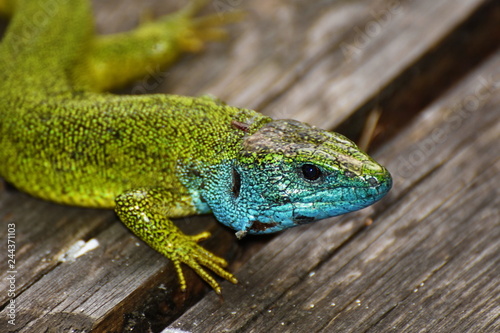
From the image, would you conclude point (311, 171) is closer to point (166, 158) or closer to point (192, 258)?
point (192, 258)

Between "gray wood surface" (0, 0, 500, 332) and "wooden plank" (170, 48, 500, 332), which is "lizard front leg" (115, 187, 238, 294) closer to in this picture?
"gray wood surface" (0, 0, 500, 332)

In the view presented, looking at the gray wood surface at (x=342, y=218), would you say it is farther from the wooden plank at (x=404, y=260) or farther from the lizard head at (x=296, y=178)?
the lizard head at (x=296, y=178)

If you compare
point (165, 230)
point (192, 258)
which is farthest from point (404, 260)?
point (165, 230)

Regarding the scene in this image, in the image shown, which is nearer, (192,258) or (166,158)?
(192,258)

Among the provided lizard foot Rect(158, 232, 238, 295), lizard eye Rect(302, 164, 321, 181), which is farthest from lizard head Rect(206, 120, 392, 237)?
lizard foot Rect(158, 232, 238, 295)

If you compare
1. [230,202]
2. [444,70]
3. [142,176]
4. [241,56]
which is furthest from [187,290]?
[444,70]

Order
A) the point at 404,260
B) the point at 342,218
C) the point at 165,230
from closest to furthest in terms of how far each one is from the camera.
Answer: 1. the point at 404,260
2. the point at 165,230
3. the point at 342,218

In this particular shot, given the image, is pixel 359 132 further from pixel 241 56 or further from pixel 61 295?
pixel 61 295
